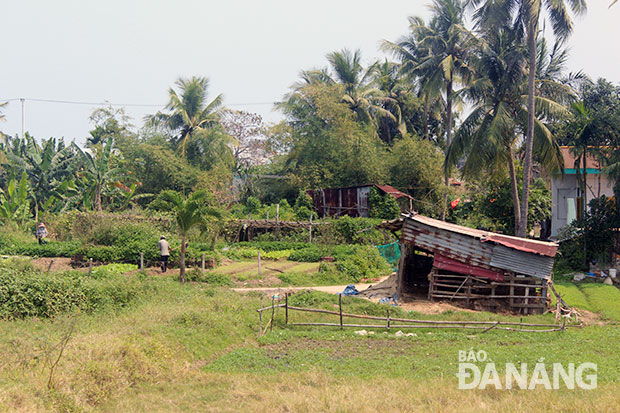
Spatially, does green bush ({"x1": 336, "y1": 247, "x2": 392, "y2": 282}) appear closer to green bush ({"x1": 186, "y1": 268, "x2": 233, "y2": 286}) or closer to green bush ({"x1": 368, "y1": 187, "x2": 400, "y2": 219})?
green bush ({"x1": 186, "y1": 268, "x2": 233, "y2": 286})

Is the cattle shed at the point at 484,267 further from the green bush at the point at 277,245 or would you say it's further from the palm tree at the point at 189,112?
the palm tree at the point at 189,112

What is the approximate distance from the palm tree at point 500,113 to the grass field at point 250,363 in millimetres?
10915

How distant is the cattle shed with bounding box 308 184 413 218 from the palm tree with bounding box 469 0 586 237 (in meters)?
11.2

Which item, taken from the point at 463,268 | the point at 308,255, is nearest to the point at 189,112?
the point at 308,255

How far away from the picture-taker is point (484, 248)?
56.7 feet

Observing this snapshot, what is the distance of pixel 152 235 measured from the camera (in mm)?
25109

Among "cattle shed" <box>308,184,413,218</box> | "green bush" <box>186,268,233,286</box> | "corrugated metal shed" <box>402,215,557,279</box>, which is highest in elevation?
"cattle shed" <box>308,184,413,218</box>

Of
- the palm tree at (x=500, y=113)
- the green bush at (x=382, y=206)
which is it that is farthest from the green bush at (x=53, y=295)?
the green bush at (x=382, y=206)

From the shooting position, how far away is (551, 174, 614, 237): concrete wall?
93.6ft

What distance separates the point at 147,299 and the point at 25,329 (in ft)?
12.4

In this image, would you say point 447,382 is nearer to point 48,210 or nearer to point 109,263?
point 109,263

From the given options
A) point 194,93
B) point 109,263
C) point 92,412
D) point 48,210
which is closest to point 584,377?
point 92,412

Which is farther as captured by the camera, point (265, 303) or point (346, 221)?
point (346, 221)

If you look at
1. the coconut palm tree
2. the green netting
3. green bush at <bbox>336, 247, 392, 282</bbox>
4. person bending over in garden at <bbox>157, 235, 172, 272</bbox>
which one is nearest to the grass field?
person bending over in garden at <bbox>157, 235, 172, 272</bbox>
